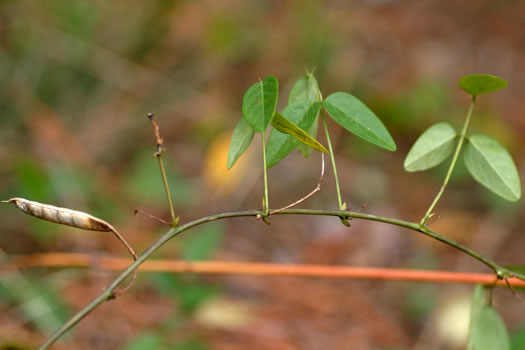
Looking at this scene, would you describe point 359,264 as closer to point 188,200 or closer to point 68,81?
point 188,200

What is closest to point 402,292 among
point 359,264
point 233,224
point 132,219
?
point 359,264

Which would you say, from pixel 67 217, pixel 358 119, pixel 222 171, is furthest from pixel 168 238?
pixel 222 171

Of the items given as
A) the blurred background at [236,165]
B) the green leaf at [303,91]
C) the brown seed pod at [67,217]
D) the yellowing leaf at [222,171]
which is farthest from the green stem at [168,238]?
the yellowing leaf at [222,171]

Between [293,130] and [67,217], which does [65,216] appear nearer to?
[67,217]

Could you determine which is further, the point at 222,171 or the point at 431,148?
the point at 222,171

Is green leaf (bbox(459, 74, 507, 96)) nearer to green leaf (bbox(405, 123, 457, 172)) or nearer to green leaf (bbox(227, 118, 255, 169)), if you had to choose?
green leaf (bbox(405, 123, 457, 172))

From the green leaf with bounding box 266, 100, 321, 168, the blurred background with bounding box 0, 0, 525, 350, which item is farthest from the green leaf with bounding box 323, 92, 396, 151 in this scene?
the blurred background with bounding box 0, 0, 525, 350

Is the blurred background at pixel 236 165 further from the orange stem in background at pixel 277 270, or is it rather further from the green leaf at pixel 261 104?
the green leaf at pixel 261 104
